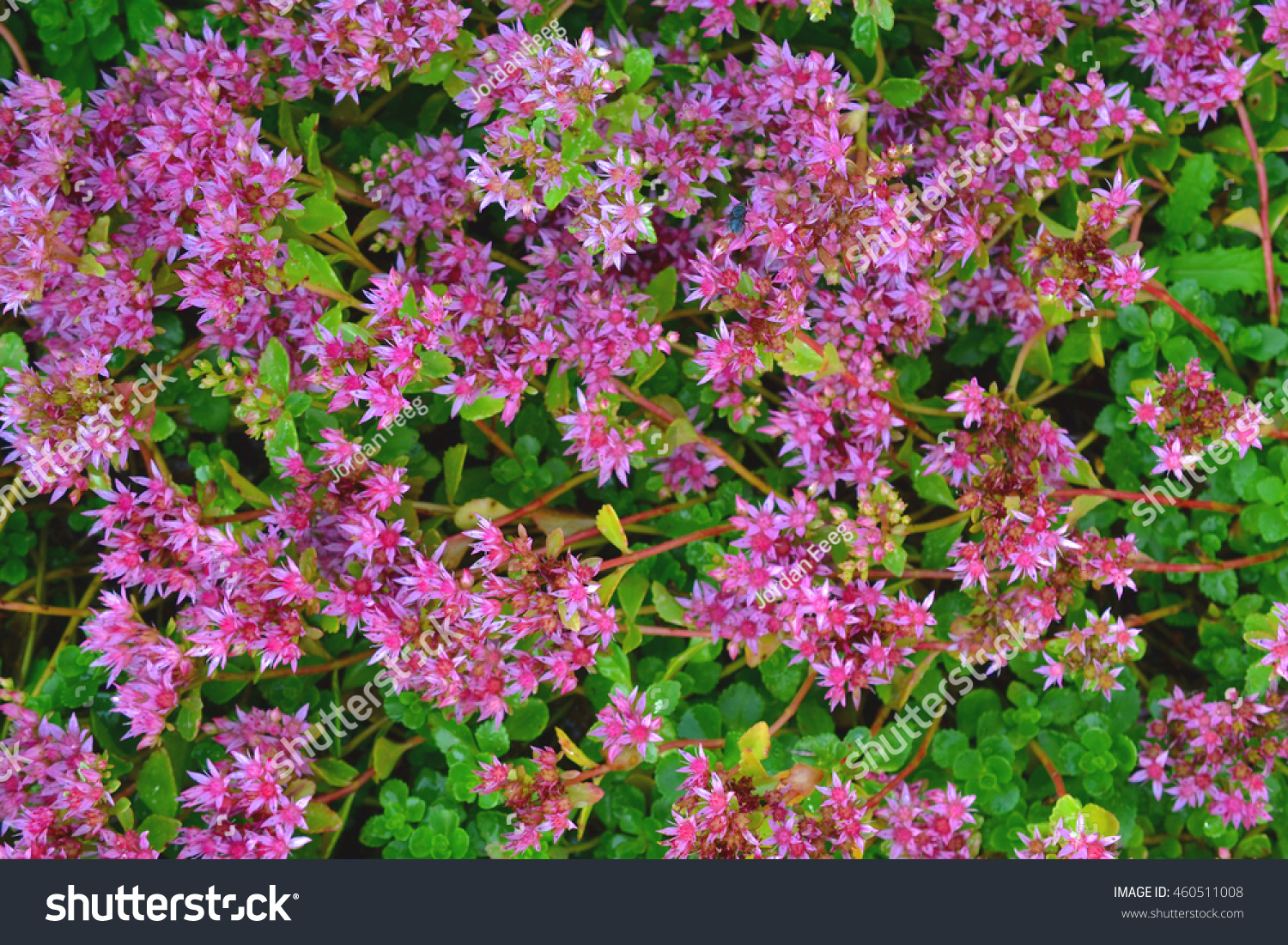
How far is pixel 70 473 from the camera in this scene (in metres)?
1.87

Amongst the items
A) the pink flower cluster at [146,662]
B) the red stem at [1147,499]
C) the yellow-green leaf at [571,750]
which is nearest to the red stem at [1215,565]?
the red stem at [1147,499]

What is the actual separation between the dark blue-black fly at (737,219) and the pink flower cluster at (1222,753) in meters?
1.36

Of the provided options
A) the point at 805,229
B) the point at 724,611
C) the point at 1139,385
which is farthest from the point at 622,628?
the point at 1139,385

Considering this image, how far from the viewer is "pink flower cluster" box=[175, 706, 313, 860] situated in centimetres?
185

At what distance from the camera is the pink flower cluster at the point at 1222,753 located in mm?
2057

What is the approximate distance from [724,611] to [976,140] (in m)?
1.10

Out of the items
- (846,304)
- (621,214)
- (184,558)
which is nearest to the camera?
(621,214)

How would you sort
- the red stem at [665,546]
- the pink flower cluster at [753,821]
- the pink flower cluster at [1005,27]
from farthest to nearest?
1. the pink flower cluster at [1005,27]
2. the red stem at [665,546]
3. the pink flower cluster at [753,821]

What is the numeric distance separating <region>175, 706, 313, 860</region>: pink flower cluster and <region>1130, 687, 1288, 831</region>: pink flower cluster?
5.71 ft

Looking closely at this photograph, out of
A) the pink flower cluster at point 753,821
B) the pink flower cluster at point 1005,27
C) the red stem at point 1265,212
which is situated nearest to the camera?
the pink flower cluster at point 753,821

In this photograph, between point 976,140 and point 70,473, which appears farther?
point 976,140

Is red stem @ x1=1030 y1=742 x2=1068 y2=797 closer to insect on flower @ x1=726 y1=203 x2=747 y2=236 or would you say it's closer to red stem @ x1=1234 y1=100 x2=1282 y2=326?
red stem @ x1=1234 y1=100 x2=1282 y2=326

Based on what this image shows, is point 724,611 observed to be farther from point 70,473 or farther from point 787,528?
point 70,473

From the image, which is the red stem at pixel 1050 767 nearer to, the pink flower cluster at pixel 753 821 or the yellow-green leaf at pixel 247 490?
the pink flower cluster at pixel 753 821
